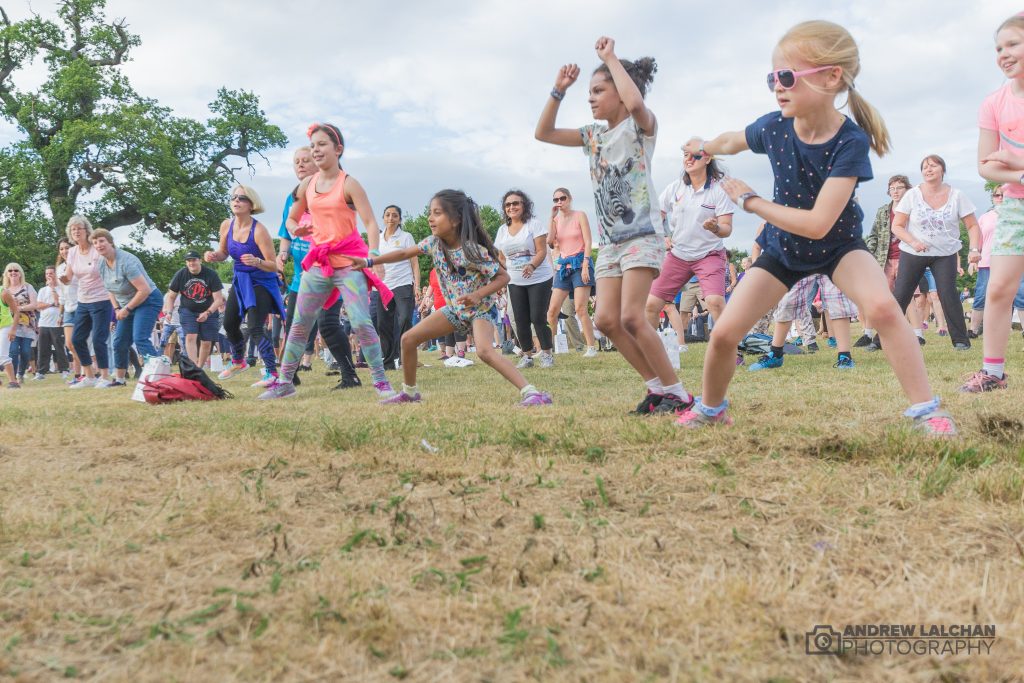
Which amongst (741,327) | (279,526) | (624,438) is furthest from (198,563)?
(741,327)

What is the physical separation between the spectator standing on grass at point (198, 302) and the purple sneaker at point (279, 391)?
13.5 ft

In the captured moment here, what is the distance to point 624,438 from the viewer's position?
11.8 ft

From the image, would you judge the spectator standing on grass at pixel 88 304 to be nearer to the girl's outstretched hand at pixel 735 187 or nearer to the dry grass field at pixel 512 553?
the dry grass field at pixel 512 553

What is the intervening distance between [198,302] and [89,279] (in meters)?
1.37

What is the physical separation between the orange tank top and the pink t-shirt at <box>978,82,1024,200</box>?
4.81 meters

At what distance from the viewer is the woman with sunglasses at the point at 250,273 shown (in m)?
8.46

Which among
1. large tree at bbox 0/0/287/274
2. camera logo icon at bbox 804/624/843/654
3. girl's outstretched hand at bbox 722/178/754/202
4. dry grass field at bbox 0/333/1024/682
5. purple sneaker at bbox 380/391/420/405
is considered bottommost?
camera logo icon at bbox 804/624/843/654

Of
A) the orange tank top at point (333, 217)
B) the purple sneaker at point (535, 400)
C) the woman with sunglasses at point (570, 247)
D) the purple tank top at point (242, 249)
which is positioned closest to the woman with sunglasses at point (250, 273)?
the purple tank top at point (242, 249)

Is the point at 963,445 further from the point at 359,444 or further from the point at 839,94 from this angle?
the point at 359,444

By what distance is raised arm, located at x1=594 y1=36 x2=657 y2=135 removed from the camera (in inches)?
177

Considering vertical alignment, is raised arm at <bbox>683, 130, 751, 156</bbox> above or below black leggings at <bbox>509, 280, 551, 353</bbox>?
above

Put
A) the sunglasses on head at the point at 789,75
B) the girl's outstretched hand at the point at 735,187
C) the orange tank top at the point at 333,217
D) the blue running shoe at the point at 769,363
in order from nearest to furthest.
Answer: the sunglasses on head at the point at 789,75 < the girl's outstretched hand at the point at 735,187 < the orange tank top at the point at 333,217 < the blue running shoe at the point at 769,363

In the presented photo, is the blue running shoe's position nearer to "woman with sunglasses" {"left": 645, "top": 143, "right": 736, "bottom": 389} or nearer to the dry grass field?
"woman with sunglasses" {"left": 645, "top": 143, "right": 736, "bottom": 389}

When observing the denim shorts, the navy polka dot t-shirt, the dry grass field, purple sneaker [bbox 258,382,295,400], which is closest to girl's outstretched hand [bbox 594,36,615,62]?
the navy polka dot t-shirt
